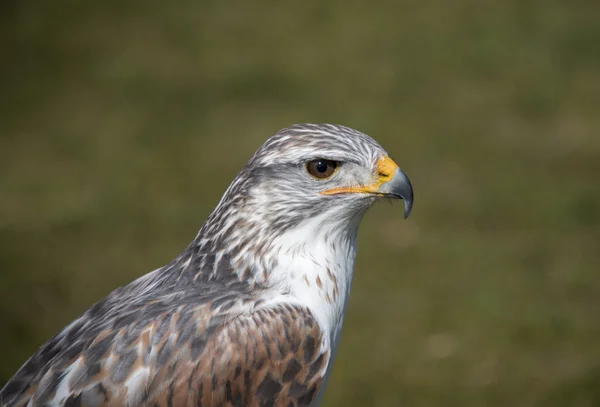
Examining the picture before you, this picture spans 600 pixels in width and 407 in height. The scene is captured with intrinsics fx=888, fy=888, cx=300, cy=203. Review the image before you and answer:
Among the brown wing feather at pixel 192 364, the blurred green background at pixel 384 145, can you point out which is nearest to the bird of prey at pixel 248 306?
the brown wing feather at pixel 192 364

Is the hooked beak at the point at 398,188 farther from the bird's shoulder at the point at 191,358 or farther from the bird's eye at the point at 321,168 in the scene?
the bird's shoulder at the point at 191,358

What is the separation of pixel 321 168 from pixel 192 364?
94 centimetres

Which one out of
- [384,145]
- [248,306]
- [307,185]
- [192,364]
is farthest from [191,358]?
[384,145]

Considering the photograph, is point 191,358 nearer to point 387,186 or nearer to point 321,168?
point 321,168

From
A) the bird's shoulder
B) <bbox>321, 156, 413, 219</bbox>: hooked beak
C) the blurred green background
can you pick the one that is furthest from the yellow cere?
the blurred green background

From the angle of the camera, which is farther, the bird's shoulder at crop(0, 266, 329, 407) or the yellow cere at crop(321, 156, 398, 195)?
the yellow cere at crop(321, 156, 398, 195)

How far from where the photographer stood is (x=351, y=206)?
12.0ft

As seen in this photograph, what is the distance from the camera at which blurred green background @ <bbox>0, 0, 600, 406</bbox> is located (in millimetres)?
6734

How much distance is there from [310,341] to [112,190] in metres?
5.56

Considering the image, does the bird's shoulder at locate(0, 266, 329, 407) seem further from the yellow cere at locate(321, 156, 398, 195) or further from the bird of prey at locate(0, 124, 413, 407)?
the yellow cere at locate(321, 156, 398, 195)

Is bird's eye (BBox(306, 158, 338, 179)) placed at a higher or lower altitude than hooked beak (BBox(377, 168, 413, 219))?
higher

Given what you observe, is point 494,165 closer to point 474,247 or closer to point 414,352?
point 474,247

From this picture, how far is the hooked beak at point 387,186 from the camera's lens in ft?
11.8

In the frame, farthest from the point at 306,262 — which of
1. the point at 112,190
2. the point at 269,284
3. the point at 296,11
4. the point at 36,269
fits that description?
the point at 296,11
